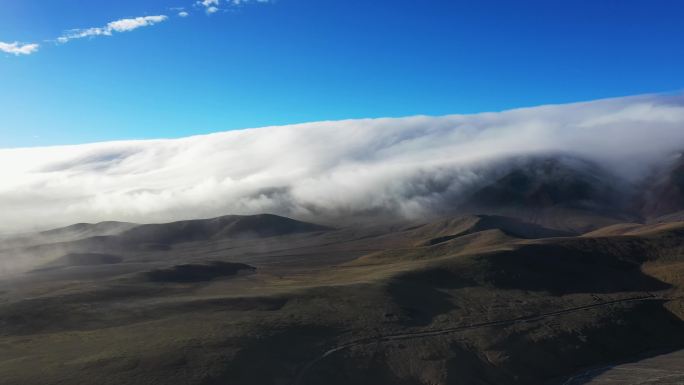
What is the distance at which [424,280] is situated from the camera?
A: 98.1 meters

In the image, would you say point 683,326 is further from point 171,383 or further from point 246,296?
point 171,383

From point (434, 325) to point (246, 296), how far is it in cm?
2835

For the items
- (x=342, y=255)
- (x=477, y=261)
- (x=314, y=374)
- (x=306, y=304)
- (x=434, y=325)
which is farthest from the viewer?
(x=342, y=255)

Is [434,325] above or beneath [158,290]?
beneath

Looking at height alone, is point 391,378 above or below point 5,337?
below

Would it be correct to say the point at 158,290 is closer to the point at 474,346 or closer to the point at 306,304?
the point at 306,304

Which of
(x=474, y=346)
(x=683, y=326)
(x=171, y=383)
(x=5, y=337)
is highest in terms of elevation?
(x=5, y=337)

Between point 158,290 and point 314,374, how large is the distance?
2023 inches

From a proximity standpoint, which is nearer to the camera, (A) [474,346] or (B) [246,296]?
(A) [474,346]

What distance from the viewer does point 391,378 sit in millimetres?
59188

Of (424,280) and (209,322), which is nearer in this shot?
(209,322)

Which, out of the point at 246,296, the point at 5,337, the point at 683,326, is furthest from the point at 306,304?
the point at 683,326

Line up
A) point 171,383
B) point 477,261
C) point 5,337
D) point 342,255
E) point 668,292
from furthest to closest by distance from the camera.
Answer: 1. point 342,255
2. point 477,261
3. point 668,292
4. point 5,337
5. point 171,383

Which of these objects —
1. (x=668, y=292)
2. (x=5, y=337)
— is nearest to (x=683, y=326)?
(x=668, y=292)
